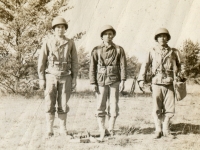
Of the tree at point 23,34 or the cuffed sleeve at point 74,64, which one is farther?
the tree at point 23,34

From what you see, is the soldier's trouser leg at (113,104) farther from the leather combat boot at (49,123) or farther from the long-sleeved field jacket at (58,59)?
the leather combat boot at (49,123)

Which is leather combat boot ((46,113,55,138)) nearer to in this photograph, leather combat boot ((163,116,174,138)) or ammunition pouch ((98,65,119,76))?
ammunition pouch ((98,65,119,76))

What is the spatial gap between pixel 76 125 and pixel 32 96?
0.83m

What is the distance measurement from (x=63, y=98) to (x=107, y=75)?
25.7 inches

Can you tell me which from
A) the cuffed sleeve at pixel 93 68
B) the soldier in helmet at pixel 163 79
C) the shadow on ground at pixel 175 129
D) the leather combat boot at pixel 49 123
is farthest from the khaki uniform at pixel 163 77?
the leather combat boot at pixel 49 123

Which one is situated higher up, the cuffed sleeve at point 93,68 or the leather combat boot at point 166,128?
the cuffed sleeve at point 93,68

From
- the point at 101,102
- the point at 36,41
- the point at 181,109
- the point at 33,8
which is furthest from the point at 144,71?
the point at 33,8

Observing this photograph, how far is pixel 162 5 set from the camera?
473cm

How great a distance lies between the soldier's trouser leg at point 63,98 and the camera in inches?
159

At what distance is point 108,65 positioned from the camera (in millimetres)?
4164

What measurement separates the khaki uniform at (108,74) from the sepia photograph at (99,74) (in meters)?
0.01

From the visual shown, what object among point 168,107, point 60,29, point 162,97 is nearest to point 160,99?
point 162,97

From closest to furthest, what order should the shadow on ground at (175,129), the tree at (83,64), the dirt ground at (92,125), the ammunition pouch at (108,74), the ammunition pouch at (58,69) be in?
the dirt ground at (92,125), the ammunition pouch at (58,69), the ammunition pouch at (108,74), the shadow on ground at (175,129), the tree at (83,64)

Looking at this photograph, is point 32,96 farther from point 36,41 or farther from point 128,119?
point 128,119
